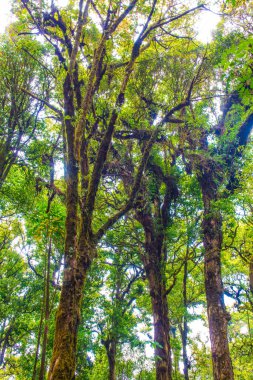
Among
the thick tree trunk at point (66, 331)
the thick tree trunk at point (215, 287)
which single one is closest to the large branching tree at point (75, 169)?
the thick tree trunk at point (66, 331)

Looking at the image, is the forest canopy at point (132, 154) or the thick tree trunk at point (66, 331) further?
the forest canopy at point (132, 154)

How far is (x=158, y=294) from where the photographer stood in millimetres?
8594

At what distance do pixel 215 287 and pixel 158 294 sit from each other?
175 cm

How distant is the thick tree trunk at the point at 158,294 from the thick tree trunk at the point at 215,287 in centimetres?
128

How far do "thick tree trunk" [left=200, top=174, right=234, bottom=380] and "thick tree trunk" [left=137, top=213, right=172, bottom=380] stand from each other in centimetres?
128

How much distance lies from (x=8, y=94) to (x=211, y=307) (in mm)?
7705

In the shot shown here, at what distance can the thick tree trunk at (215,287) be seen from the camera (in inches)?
270

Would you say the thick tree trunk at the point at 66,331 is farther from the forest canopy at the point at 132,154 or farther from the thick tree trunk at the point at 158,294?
the thick tree trunk at the point at 158,294

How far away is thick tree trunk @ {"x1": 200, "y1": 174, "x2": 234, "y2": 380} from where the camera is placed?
22.5 ft

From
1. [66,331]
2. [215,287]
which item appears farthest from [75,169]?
[215,287]

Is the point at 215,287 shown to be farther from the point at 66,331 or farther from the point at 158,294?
the point at 66,331

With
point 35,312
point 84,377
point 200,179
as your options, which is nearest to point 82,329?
point 84,377

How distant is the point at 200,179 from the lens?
31.0 ft

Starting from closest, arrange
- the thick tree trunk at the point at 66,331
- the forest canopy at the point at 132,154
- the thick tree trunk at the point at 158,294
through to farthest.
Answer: the thick tree trunk at the point at 66,331
the forest canopy at the point at 132,154
the thick tree trunk at the point at 158,294
